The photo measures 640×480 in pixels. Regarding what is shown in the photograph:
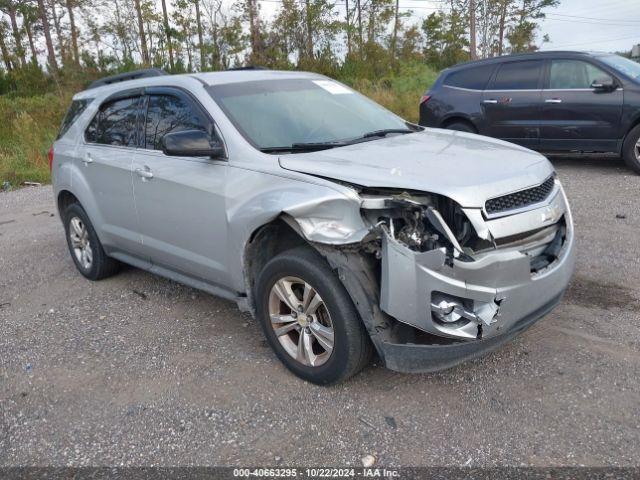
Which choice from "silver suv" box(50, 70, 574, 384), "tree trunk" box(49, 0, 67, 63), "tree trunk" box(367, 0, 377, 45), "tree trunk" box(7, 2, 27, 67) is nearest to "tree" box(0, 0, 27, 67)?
"tree trunk" box(7, 2, 27, 67)

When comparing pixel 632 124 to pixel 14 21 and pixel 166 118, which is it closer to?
pixel 166 118

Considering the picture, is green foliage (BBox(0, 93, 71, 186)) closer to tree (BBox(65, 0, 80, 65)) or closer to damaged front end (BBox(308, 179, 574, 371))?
tree (BBox(65, 0, 80, 65))

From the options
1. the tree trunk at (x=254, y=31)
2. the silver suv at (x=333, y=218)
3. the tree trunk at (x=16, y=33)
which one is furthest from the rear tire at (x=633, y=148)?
the tree trunk at (x=16, y=33)

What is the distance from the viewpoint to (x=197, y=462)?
9.23 ft

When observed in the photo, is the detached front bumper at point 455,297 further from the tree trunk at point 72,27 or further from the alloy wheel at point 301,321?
the tree trunk at point 72,27

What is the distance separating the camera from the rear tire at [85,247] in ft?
Result: 17.0

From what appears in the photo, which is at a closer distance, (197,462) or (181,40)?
(197,462)

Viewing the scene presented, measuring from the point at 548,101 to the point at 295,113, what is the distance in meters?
6.01

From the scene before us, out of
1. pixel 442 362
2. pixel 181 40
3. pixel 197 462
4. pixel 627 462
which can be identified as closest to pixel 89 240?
pixel 197 462

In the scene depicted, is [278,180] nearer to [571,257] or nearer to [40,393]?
[571,257]

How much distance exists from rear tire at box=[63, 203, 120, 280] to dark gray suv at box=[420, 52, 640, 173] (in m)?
6.36

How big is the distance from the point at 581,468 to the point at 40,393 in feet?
9.97

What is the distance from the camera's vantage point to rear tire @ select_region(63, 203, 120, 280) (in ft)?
17.0

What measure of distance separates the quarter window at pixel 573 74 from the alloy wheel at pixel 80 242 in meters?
6.91
